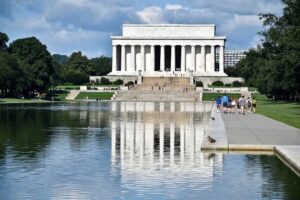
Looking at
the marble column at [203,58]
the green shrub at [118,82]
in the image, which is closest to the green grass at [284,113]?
the green shrub at [118,82]

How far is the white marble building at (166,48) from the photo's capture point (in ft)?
474

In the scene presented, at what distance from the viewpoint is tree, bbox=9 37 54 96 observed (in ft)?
335

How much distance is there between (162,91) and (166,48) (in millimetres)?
37278

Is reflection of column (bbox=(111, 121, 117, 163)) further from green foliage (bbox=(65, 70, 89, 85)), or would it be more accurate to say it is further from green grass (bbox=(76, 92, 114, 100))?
green foliage (bbox=(65, 70, 89, 85))

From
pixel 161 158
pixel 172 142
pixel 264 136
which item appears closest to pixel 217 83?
pixel 264 136

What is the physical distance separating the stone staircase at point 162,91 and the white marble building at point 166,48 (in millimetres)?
10400

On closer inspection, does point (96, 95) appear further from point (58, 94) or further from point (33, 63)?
point (33, 63)

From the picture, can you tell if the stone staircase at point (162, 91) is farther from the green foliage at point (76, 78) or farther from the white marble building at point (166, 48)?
the green foliage at point (76, 78)

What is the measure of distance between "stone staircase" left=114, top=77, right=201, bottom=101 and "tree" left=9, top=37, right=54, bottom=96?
11.0 meters

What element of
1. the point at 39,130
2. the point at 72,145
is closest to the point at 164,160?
the point at 72,145

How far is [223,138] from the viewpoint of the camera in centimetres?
2564

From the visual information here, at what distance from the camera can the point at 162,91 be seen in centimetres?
11406

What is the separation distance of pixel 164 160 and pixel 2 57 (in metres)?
76.6

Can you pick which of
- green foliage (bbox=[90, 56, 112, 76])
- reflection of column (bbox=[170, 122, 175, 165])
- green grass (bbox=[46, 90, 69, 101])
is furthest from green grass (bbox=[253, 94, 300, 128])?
green foliage (bbox=[90, 56, 112, 76])
